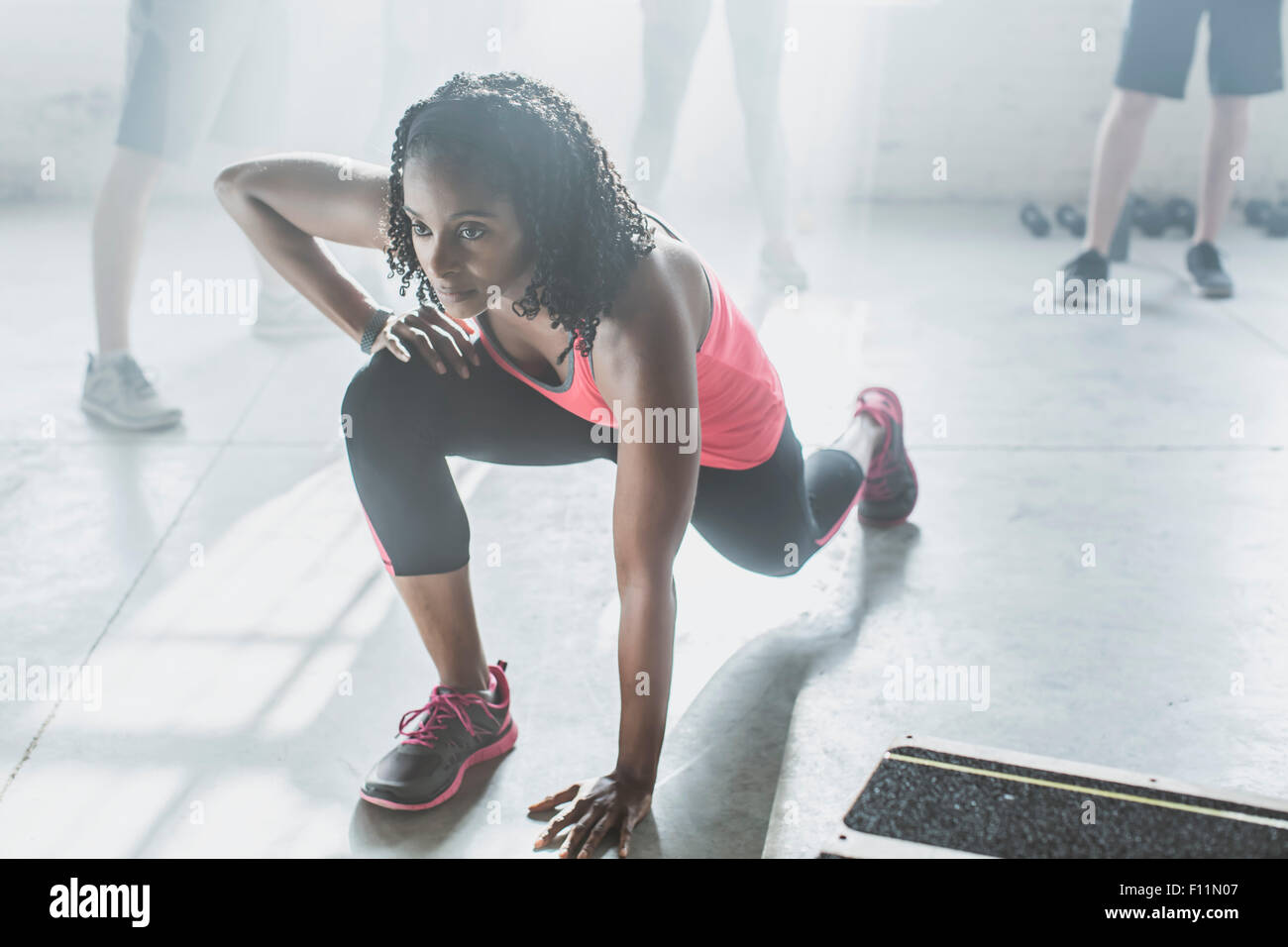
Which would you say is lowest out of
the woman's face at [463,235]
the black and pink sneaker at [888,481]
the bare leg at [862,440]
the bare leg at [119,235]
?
the black and pink sneaker at [888,481]

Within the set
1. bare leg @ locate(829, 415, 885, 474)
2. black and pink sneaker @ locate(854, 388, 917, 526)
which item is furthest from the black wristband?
black and pink sneaker @ locate(854, 388, 917, 526)

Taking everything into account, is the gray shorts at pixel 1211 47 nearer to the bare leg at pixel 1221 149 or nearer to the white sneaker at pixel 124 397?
the bare leg at pixel 1221 149

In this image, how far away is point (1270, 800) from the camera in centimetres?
131

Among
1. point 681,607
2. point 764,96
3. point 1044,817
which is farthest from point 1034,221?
point 1044,817

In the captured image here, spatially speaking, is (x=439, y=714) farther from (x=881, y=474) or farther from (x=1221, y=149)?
(x=1221, y=149)

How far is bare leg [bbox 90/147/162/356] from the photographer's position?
2529mm

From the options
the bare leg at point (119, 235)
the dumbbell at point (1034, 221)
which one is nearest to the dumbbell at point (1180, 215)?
the dumbbell at point (1034, 221)

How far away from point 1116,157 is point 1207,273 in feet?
1.57

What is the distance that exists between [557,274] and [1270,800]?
38.3 inches

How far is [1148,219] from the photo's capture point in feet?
13.8

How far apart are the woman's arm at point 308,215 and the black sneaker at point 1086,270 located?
247cm

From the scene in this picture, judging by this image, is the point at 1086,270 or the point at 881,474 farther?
the point at 1086,270

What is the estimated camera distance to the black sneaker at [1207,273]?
11.2 feet
